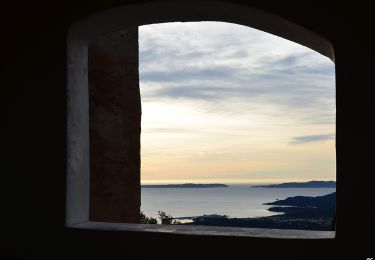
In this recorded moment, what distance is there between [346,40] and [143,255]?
151 cm

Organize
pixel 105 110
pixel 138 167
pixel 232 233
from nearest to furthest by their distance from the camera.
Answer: pixel 232 233 < pixel 105 110 < pixel 138 167

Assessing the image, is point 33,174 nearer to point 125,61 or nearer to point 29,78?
point 29,78

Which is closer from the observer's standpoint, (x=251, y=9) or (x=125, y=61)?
(x=251, y=9)

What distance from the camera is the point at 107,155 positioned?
8.66m

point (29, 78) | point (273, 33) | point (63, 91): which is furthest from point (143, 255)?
point (273, 33)

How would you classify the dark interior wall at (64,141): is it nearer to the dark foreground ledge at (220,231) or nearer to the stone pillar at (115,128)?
the dark foreground ledge at (220,231)

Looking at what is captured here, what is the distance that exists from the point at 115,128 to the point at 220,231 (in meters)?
6.46

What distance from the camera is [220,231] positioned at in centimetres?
256

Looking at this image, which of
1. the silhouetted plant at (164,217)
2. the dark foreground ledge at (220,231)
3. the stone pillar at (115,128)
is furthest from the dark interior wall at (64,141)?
the silhouetted plant at (164,217)

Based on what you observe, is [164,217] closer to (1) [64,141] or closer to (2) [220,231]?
(1) [64,141]

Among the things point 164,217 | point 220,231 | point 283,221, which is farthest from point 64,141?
point 164,217

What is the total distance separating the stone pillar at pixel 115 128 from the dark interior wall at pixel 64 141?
209 inches

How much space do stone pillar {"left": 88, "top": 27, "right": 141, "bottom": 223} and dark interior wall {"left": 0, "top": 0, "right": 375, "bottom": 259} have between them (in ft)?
17.4

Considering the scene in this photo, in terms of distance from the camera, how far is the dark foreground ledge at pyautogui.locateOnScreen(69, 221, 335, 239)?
→ 2.40 metres
